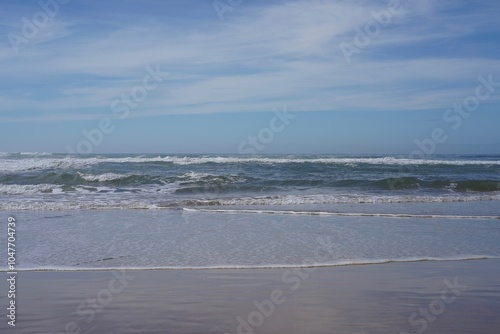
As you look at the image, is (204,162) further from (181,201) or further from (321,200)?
(321,200)

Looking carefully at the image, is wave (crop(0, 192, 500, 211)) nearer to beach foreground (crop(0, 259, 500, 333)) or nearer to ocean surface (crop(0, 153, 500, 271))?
ocean surface (crop(0, 153, 500, 271))

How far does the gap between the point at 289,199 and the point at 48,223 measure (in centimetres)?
781

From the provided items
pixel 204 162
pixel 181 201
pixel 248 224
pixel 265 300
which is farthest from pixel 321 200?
pixel 204 162

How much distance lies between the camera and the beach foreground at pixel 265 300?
15.3 ft

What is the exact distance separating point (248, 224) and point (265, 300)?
18.4ft

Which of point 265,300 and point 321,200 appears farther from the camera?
point 321,200

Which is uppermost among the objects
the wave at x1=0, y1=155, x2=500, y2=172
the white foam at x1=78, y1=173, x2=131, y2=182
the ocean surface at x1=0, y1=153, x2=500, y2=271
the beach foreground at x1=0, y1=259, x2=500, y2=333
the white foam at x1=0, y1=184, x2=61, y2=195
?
the wave at x1=0, y1=155, x2=500, y2=172

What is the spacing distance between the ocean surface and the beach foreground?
646 millimetres

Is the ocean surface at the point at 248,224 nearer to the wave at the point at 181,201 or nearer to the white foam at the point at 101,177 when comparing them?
the wave at the point at 181,201

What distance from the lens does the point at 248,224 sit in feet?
36.4

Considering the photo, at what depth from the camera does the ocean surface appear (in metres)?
7.78

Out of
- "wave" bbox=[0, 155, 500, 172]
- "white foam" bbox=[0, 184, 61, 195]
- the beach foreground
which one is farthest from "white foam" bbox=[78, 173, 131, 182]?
the beach foreground

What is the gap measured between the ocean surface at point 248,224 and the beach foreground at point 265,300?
65 cm

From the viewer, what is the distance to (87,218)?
39.5 feet
